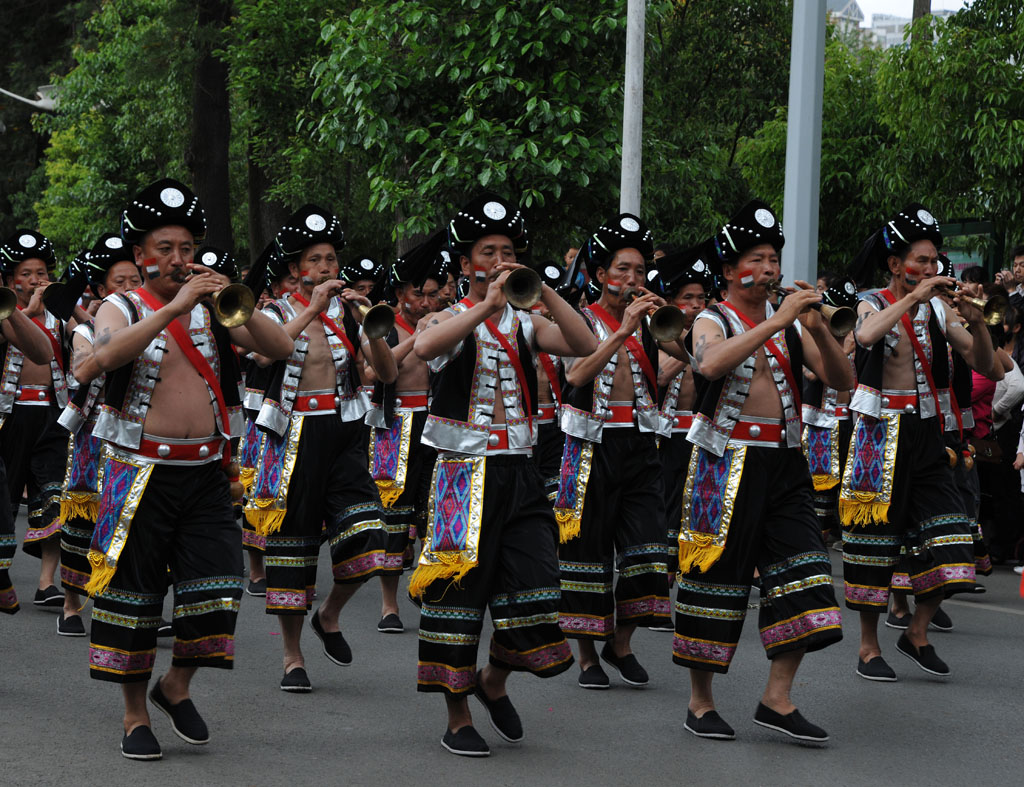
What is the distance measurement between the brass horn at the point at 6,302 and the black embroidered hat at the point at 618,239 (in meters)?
2.98

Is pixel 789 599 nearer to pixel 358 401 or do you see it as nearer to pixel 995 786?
pixel 995 786

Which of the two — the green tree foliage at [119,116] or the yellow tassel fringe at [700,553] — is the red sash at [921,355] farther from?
the green tree foliage at [119,116]

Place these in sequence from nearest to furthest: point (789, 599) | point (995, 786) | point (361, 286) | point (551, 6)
A: 1. point (995, 786)
2. point (789, 599)
3. point (361, 286)
4. point (551, 6)

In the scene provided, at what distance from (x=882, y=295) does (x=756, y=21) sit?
18.4m

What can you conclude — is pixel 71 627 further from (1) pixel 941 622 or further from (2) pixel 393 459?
(1) pixel 941 622

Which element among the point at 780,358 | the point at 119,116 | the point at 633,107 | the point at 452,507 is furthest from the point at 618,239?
the point at 119,116

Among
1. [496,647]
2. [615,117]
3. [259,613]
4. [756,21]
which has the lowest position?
[259,613]

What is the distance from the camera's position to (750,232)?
21.9 feet

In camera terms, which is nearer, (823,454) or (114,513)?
(114,513)

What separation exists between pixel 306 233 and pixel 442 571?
7.72 ft

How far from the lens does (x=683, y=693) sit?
7.54m

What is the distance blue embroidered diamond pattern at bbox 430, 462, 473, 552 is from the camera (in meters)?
6.29

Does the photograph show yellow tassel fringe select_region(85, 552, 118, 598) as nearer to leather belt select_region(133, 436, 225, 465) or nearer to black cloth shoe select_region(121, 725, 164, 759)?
leather belt select_region(133, 436, 225, 465)

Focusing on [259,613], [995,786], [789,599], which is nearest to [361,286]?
[259,613]
